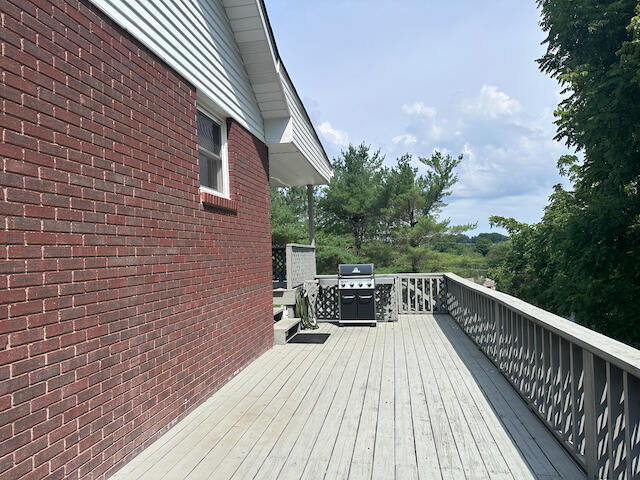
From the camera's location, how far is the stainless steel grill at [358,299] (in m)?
7.68

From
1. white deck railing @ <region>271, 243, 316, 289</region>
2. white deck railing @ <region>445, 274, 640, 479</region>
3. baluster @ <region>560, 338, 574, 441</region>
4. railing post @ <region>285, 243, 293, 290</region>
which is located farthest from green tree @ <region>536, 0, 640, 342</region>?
baluster @ <region>560, 338, 574, 441</region>

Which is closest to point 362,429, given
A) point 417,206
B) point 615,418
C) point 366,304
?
point 615,418

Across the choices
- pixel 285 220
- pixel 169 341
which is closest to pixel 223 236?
pixel 169 341

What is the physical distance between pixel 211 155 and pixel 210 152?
0.03 m

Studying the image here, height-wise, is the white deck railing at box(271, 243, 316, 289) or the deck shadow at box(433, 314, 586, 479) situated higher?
the white deck railing at box(271, 243, 316, 289)

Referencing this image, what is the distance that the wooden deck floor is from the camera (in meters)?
2.52

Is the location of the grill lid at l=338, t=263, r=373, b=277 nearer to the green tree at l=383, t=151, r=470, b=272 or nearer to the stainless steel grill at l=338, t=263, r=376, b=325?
the stainless steel grill at l=338, t=263, r=376, b=325

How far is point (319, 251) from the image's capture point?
61.0 ft

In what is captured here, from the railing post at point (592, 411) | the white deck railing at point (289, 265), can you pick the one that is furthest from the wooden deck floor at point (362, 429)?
the white deck railing at point (289, 265)

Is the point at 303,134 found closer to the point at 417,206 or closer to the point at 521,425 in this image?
the point at 521,425

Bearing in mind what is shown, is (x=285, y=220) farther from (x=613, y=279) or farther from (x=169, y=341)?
(x=169, y=341)

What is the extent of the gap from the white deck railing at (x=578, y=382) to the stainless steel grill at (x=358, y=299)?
3391 millimetres

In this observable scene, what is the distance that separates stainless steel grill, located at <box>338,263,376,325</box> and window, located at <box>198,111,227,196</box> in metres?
3.80

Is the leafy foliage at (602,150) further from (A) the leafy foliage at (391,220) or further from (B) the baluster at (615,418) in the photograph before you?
(A) the leafy foliage at (391,220)
